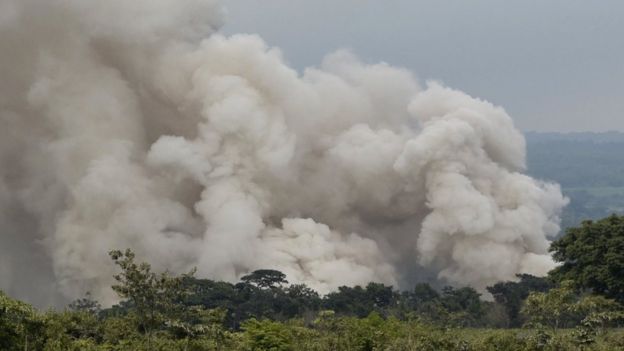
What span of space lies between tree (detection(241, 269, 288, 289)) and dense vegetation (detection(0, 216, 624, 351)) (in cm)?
333

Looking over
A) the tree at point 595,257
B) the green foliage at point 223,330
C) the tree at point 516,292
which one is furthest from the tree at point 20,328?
the tree at point 516,292

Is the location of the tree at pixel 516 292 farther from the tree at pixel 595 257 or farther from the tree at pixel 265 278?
the tree at pixel 265 278

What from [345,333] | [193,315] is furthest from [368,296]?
[193,315]

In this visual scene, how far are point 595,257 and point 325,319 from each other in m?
17.7

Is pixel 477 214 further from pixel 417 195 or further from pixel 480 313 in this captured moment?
pixel 480 313

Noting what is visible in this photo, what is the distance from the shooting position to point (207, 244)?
59.4 metres

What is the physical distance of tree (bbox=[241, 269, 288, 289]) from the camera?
53.9 m

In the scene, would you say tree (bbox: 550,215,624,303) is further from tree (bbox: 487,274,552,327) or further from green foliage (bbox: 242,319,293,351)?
green foliage (bbox: 242,319,293,351)

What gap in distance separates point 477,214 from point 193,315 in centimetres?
3858

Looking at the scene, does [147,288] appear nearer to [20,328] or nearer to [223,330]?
[20,328]

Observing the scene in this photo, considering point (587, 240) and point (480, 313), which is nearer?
point (587, 240)

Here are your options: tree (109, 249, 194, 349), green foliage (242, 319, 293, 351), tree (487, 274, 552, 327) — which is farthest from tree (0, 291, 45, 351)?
tree (487, 274, 552, 327)

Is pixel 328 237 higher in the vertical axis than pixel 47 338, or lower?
higher

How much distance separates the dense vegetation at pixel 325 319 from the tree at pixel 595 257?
0.17 ft
